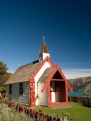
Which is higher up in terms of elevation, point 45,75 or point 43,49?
point 43,49

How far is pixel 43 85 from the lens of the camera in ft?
99.9

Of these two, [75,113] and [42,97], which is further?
[42,97]

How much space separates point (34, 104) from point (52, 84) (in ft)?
16.4

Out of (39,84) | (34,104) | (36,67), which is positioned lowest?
(34,104)

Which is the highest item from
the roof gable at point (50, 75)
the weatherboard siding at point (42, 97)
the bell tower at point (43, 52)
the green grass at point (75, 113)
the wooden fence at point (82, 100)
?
the bell tower at point (43, 52)

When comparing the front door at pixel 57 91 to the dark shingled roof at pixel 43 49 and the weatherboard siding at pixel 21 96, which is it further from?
the dark shingled roof at pixel 43 49

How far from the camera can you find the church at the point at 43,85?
30.1m

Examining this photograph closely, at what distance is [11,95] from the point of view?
126 feet

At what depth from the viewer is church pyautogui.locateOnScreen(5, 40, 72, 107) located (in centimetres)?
3005

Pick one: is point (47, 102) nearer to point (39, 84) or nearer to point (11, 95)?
point (39, 84)

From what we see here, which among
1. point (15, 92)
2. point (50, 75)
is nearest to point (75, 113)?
point (50, 75)

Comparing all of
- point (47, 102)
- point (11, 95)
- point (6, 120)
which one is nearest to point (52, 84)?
point (47, 102)

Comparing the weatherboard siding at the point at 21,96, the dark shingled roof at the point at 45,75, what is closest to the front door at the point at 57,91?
the dark shingled roof at the point at 45,75

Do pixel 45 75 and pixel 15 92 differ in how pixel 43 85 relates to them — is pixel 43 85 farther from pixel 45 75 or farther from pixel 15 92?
pixel 15 92
